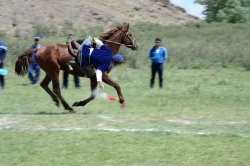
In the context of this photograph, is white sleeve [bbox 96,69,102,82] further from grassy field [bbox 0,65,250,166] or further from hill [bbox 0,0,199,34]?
hill [bbox 0,0,199,34]

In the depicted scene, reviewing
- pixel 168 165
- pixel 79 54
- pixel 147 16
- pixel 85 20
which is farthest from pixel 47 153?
pixel 147 16

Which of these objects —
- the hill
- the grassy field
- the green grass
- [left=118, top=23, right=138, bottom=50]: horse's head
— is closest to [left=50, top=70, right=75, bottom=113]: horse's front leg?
the grassy field

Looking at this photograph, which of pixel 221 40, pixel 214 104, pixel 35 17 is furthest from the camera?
pixel 35 17

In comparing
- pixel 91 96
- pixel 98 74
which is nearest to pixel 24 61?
pixel 91 96

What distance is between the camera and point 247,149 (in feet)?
28.6

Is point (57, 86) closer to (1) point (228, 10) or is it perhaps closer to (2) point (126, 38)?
(2) point (126, 38)

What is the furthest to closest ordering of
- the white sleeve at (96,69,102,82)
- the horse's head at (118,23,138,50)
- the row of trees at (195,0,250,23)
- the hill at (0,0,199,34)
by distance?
the row of trees at (195,0,250,23)
the hill at (0,0,199,34)
the horse's head at (118,23,138,50)
the white sleeve at (96,69,102,82)

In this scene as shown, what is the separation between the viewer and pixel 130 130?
10.2m

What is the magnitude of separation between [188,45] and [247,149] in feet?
86.3

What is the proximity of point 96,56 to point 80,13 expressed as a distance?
46.7 m

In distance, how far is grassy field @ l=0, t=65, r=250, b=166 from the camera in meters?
8.20

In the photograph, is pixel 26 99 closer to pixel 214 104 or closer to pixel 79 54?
pixel 79 54

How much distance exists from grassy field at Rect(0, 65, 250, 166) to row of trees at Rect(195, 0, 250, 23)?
48.2 meters

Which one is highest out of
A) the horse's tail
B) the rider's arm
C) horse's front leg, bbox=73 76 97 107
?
the horse's tail
